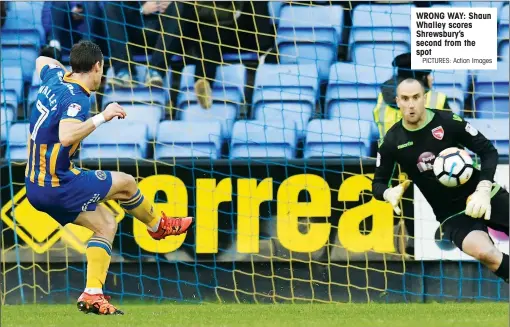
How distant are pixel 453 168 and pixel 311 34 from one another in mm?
3549

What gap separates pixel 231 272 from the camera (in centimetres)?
1003

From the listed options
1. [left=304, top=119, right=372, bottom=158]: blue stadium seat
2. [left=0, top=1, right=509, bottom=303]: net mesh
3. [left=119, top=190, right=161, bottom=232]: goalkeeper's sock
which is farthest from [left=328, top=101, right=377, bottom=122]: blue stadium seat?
[left=119, top=190, right=161, bottom=232]: goalkeeper's sock

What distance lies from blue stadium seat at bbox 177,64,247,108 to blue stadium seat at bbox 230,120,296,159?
1.66 feet

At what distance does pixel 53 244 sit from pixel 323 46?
3253mm

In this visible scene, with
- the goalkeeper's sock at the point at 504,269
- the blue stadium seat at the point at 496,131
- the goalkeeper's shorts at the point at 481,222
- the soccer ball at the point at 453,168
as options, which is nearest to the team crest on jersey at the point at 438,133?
the soccer ball at the point at 453,168

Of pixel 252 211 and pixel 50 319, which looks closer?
pixel 50 319

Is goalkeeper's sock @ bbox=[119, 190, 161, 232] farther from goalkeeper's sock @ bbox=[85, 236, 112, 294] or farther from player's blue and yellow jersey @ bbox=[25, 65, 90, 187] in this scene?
player's blue and yellow jersey @ bbox=[25, 65, 90, 187]

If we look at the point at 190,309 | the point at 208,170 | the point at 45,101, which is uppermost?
the point at 45,101

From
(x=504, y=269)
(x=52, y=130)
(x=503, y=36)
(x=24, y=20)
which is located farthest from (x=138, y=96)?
(x=504, y=269)

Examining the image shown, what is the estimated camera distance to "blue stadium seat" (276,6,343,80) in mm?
11258

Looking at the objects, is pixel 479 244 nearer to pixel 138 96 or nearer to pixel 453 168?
pixel 453 168

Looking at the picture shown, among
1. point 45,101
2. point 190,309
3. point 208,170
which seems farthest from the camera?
point 208,170

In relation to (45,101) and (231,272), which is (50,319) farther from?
(231,272)

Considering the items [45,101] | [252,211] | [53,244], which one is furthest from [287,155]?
[45,101]
